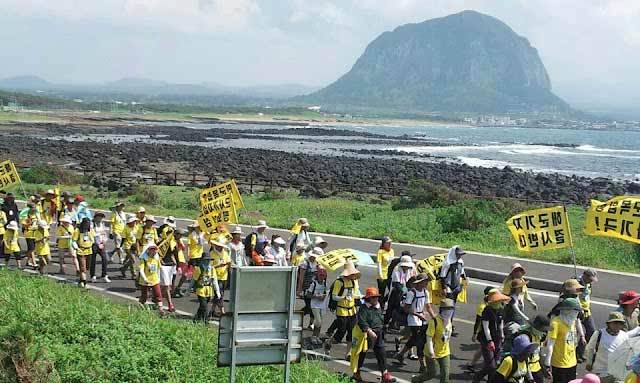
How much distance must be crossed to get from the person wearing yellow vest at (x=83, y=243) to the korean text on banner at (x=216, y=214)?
7.67 feet

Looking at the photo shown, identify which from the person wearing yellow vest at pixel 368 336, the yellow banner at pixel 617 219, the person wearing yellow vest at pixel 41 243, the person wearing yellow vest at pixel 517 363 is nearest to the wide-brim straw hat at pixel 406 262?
the person wearing yellow vest at pixel 368 336

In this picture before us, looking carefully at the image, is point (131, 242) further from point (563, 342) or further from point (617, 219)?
point (563, 342)

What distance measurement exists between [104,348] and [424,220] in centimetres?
1611

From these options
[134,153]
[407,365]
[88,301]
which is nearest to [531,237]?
[407,365]

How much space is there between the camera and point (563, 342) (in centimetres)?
879

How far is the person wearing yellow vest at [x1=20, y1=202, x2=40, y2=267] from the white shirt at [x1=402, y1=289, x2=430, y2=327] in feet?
30.2

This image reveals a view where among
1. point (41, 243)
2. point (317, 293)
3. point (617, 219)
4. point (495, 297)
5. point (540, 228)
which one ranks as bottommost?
point (41, 243)

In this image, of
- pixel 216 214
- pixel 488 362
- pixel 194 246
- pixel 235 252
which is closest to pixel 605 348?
pixel 488 362

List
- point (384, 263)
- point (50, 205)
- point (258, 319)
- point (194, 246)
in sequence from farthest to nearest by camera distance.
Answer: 1. point (50, 205)
2. point (194, 246)
3. point (384, 263)
4. point (258, 319)

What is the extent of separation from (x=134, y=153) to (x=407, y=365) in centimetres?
6421

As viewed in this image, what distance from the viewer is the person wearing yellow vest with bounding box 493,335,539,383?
782 cm

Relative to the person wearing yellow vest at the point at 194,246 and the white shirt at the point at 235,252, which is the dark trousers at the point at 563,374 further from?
the person wearing yellow vest at the point at 194,246

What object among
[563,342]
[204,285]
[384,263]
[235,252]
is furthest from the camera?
[235,252]

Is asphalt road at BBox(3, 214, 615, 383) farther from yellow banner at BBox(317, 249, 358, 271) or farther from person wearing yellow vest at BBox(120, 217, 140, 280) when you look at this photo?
yellow banner at BBox(317, 249, 358, 271)
